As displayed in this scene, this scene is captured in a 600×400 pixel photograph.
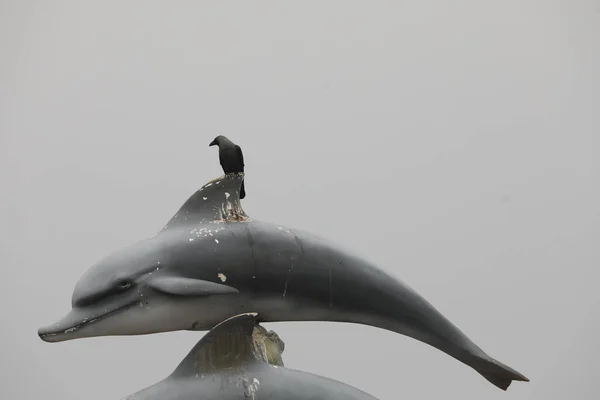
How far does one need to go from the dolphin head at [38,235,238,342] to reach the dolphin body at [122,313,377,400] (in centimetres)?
10

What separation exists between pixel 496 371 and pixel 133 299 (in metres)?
1.09

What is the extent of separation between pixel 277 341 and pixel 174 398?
460mm

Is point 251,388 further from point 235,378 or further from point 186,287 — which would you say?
point 186,287

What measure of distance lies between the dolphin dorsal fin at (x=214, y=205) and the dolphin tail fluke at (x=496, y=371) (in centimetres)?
82

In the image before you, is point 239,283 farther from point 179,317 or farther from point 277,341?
point 277,341

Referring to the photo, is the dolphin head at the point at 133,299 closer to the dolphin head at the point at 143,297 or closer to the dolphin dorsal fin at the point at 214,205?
the dolphin head at the point at 143,297

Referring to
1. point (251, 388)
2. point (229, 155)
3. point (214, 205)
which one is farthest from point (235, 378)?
point (229, 155)

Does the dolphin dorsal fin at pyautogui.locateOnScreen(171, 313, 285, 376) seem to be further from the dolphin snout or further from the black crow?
the black crow

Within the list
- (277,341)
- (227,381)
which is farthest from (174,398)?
(277,341)

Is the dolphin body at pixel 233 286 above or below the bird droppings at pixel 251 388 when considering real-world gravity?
above

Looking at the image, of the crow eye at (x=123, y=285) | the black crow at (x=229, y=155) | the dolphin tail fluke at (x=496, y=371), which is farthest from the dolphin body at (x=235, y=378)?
the black crow at (x=229, y=155)

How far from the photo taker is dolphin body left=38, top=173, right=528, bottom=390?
A: 83.4 inches

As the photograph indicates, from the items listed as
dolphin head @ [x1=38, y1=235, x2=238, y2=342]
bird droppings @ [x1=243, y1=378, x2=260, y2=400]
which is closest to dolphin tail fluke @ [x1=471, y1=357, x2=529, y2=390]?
bird droppings @ [x1=243, y1=378, x2=260, y2=400]

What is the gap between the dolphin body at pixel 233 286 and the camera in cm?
212
